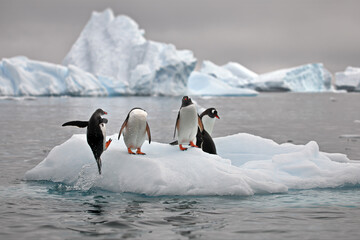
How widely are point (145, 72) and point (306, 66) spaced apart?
45.0 metres

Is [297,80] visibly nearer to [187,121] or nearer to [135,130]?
[187,121]

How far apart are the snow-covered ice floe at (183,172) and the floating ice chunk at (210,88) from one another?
68550 millimetres

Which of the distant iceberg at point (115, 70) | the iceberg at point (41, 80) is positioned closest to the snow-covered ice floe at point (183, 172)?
the distant iceberg at point (115, 70)

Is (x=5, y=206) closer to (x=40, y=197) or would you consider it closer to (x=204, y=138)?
(x=40, y=197)

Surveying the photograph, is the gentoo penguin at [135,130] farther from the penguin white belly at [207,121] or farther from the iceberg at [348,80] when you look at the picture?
the iceberg at [348,80]

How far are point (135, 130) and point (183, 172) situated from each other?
1.09 meters

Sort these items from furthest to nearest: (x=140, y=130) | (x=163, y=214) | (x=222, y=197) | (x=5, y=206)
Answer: (x=140, y=130) → (x=222, y=197) → (x=5, y=206) → (x=163, y=214)

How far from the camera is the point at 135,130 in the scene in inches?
267

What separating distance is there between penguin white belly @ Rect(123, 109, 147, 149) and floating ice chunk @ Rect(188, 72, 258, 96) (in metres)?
69.1

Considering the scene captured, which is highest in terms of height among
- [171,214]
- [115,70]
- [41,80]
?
[115,70]

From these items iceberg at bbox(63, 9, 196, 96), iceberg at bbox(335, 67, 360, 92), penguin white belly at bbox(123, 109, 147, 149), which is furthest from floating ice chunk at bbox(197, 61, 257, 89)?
penguin white belly at bbox(123, 109, 147, 149)

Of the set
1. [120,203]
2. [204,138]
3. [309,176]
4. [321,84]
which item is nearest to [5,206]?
[120,203]

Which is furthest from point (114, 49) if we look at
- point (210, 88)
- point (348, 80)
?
point (348, 80)

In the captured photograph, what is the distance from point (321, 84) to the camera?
103312 mm
